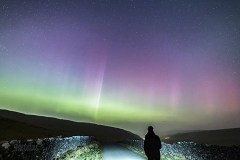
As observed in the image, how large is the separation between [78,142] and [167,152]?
10457 mm

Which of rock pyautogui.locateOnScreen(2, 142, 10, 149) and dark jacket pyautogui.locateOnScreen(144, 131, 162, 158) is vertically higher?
dark jacket pyautogui.locateOnScreen(144, 131, 162, 158)

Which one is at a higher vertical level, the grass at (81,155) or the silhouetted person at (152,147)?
the silhouetted person at (152,147)

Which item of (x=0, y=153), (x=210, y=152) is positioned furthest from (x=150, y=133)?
(x=0, y=153)

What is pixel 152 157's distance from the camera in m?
11.2

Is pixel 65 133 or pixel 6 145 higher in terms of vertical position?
pixel 6 145

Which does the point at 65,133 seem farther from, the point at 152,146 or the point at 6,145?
the point at 6,145

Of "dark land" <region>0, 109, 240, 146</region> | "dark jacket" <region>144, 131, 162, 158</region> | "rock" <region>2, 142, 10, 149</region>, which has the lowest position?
"dark land" <region>0, 109, 240, 146</region>

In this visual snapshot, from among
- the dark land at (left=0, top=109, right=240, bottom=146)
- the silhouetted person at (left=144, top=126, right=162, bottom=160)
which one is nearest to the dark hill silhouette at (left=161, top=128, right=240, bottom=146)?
the dark land at (left=0, top=109, right=240, bottom=146)

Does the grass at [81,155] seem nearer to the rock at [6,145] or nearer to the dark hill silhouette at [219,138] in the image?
the rock at [6,145]

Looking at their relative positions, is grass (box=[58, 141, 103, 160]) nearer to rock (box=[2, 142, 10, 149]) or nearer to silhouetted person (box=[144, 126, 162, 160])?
rock (box=[2, 142, 10, 149])

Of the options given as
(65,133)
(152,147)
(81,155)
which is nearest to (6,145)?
(152,147)

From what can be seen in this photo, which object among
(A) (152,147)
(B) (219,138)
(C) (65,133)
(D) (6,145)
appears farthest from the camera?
(B) (219,138)

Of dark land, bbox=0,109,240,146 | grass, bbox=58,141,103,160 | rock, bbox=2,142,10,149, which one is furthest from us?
dark land, bbox=0,109,240,146

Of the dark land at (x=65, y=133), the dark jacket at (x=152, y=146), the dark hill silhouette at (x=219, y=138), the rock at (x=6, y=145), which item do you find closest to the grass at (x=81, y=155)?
the rock at (x=6, y=145)
